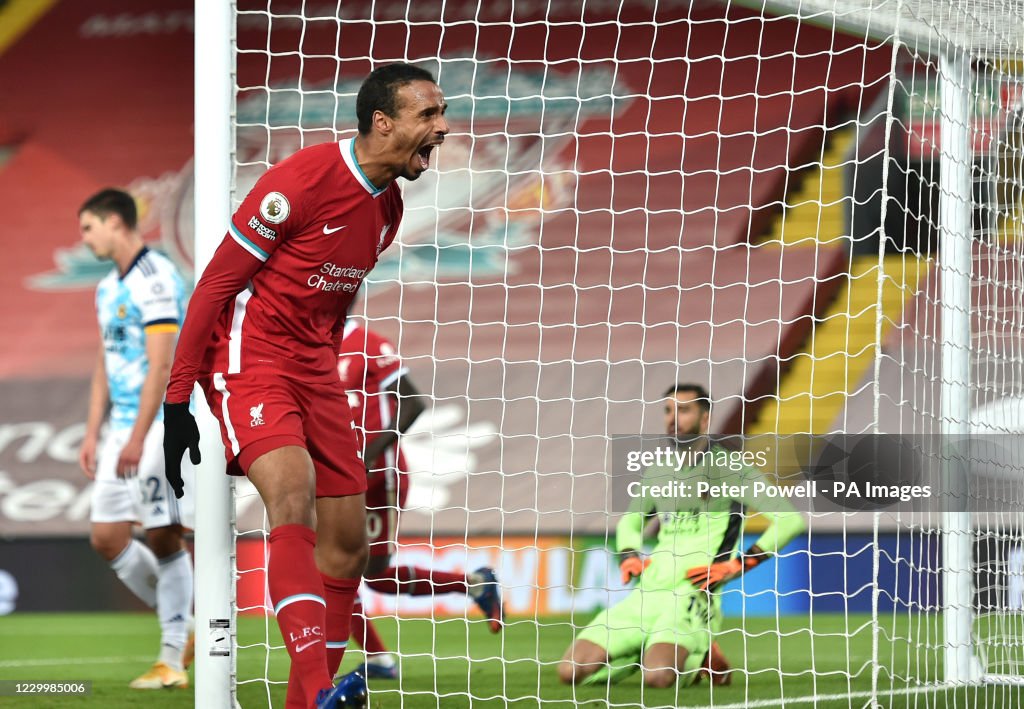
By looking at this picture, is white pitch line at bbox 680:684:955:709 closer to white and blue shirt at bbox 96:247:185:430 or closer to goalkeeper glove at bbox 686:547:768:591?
goalkeeper glove at bbox 686:547:768:591

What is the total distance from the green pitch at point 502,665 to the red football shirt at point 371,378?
93 cm

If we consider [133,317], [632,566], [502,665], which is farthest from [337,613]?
[133,317]

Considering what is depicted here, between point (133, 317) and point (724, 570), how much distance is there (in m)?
2.92

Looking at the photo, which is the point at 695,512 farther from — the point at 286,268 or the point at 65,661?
the point at 65,661

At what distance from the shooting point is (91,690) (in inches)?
207

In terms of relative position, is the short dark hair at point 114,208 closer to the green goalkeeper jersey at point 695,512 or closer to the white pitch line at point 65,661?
the white pitch line at point 65,661

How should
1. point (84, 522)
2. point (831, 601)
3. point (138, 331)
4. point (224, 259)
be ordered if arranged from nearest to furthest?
point (224, 259) < point (138, 331) < point (831, 601) < point (84, 522)

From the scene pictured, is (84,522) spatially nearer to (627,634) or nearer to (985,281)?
(627,634)

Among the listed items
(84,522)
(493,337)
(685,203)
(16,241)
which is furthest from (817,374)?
(16,241)

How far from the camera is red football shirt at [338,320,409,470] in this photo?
536 centimetres

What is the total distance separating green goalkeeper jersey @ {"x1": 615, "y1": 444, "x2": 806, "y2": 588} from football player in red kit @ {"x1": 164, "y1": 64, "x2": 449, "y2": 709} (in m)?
2.27

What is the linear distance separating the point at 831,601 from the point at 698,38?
3948 millimetres

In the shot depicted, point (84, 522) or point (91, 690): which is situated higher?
point (84, 522)

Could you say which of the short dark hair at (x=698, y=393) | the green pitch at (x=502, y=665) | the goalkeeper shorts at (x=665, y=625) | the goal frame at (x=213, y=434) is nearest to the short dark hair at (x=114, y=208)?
the green pitch at (x=502, y=665)
